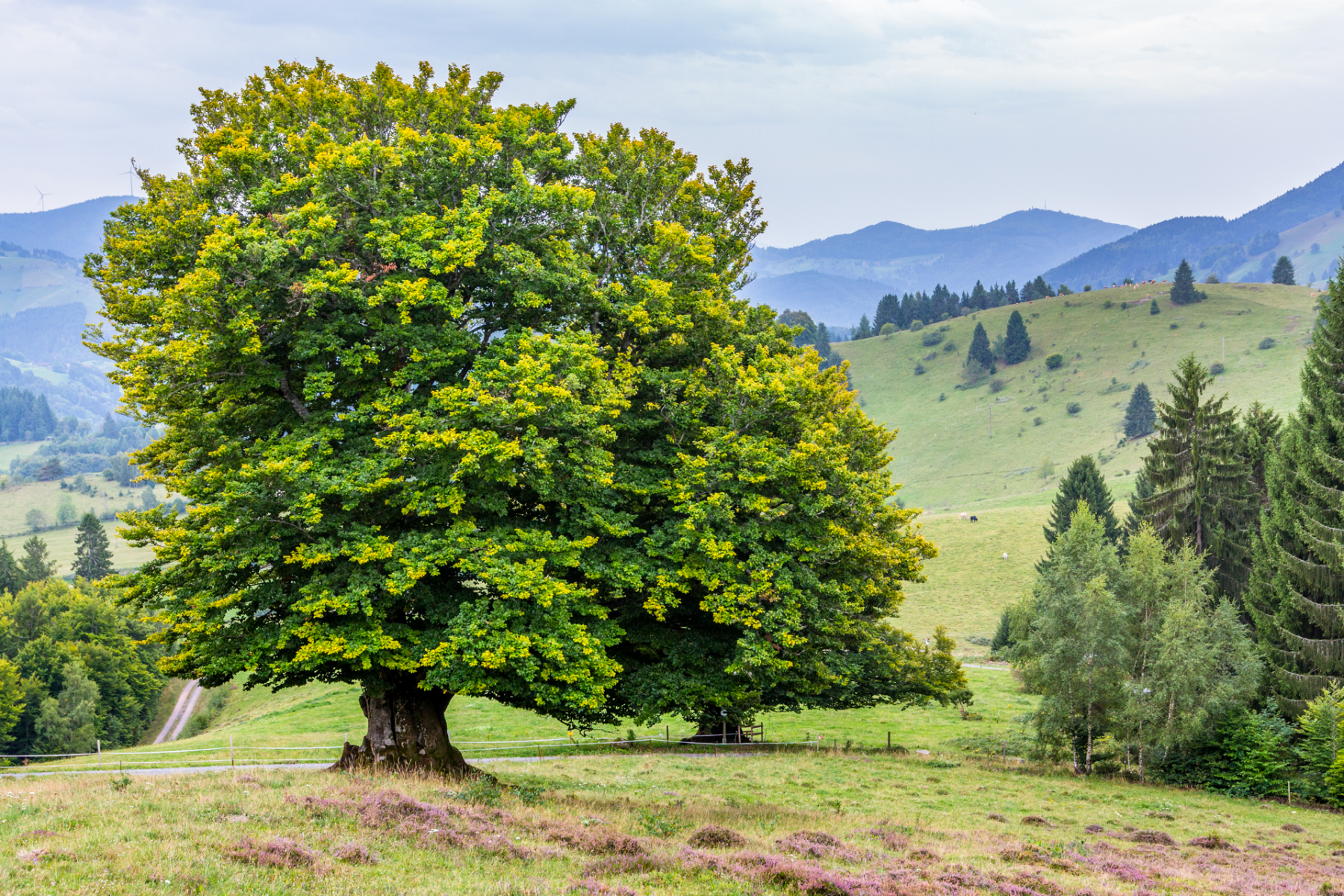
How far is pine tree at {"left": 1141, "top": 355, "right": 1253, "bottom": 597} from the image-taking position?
54500 millimetres

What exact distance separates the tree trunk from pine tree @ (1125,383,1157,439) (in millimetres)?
160006

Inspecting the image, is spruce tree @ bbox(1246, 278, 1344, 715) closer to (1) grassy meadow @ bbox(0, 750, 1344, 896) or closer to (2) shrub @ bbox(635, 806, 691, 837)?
(1) grassy meadow @ bbox(0, 750, 1344, 896)

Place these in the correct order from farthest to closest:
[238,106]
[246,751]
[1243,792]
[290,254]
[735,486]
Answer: [246,751], [1243,792], [238,106], [735,486], [290,254]

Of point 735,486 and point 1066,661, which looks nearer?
point 735,486

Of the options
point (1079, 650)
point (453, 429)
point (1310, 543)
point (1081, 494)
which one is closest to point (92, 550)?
point (453, 429)

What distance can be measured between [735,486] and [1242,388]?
16181 centimetres

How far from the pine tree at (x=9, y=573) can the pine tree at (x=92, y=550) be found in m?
8.26

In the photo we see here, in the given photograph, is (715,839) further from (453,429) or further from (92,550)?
(92,550)

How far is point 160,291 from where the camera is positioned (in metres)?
21.4

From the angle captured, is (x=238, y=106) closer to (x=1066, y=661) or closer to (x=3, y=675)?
(x=1066, y=661)

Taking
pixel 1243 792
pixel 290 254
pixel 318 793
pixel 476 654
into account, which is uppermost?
pixel 290 254

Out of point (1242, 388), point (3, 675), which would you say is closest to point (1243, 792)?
point (3, 675)

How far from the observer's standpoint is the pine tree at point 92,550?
11419 cm

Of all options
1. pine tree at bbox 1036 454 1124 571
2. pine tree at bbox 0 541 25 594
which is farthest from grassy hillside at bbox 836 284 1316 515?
pine tree at bbox 0 541 25 594
